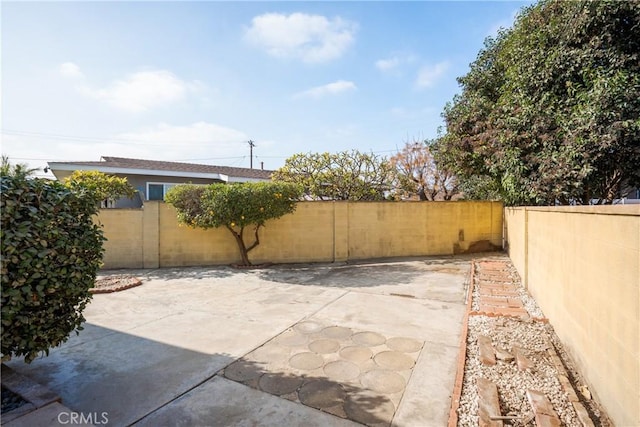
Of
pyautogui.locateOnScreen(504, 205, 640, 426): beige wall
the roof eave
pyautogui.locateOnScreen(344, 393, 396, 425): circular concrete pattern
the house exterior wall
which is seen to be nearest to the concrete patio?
pyautogui.locateOnScreen(344, 393, 396, 425): circular concrete pattern

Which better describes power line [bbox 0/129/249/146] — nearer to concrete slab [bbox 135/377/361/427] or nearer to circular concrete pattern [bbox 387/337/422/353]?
concrete slab [bbox 135/377/361/427]

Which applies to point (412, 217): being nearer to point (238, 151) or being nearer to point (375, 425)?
point (375, 425)

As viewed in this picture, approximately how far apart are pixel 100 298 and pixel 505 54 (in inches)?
488

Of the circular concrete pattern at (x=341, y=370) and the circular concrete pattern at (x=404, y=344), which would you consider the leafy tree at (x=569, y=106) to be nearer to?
the circular concrete pattern at (x=404, y=344)

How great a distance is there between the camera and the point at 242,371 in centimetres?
330

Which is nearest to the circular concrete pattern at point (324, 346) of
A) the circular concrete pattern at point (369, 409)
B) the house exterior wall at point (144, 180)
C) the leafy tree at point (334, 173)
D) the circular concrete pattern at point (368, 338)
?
the circular concrete pattern at point (368, 338)

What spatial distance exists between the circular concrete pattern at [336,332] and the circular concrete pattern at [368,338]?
0.14 m

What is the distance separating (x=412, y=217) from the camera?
10883 mm

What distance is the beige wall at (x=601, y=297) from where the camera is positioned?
6.79 feet

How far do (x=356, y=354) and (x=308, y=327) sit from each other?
1.05m

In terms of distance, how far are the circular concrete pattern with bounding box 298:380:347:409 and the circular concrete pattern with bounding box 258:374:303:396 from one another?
102 millimetres

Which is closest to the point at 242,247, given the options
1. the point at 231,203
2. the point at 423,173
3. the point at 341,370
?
the point at 231,203

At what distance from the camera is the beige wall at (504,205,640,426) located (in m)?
2.07

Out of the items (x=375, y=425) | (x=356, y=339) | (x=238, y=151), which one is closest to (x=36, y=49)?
(x=356, y=339)
